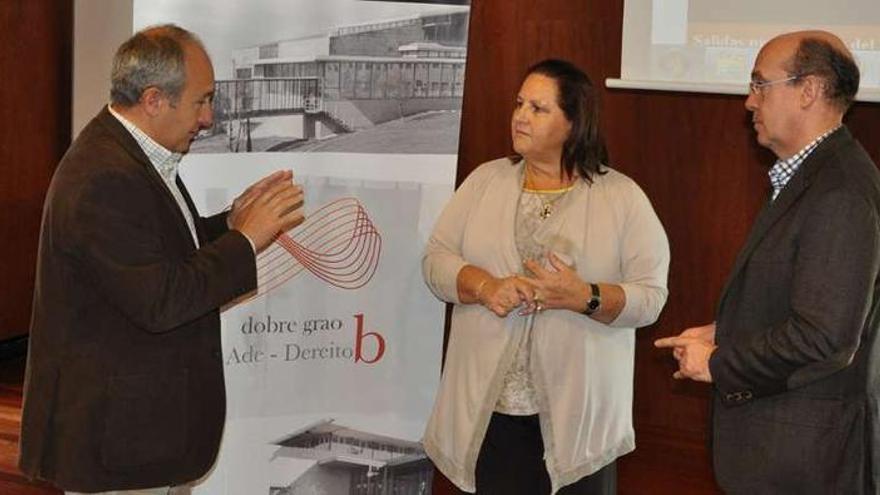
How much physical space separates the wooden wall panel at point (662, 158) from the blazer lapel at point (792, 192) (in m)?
2.14

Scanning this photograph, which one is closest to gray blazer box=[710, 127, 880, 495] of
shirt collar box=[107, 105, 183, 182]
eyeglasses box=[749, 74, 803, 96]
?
eyeglasses box=[749, 74, 803, 96]

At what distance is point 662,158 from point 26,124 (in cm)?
333

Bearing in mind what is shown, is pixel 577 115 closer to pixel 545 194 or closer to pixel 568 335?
pixel 545 194

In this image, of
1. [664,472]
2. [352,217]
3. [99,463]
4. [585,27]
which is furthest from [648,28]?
[99,463]

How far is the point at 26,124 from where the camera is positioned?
19.9ft

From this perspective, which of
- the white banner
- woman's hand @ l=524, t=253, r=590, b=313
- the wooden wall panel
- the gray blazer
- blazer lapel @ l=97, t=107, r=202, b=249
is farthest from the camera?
the wooden wall panel

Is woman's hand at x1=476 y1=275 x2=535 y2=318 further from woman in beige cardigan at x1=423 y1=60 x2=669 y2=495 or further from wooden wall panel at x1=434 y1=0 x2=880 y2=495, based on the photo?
wooden wall panel at x1=434 y1=0 x2=880 y2=495

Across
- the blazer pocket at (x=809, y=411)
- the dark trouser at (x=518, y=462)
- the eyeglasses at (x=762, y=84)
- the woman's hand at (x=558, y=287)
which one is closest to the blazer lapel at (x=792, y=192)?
the eyeglasses at (x=762, y=84)

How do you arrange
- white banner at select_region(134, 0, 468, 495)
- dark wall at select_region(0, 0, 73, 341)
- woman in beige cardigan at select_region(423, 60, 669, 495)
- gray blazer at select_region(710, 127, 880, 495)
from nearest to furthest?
1. gray blazer at select_region(710, 127, 880, 495)
2. woman in beige cardigan at select_region(423, 60, 669, 495)
3. white banner at select_region(134, 0, 468, 495)
4. dark wall at select_region(0, 0, 73, 341)

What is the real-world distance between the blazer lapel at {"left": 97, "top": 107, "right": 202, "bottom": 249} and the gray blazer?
44.5 inches

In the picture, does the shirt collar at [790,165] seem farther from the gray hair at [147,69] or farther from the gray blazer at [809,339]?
the gray hair at [147,69]

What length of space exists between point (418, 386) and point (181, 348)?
50.4 inches

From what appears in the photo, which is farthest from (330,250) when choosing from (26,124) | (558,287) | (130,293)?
(26,124)

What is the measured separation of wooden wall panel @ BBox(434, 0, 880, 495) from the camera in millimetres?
4531
